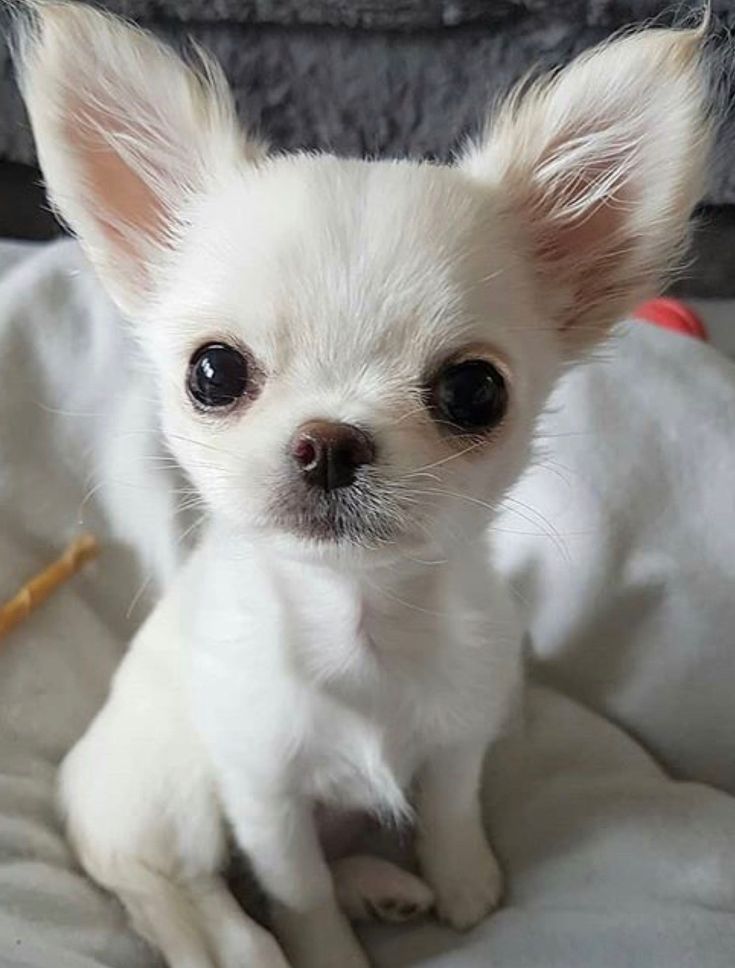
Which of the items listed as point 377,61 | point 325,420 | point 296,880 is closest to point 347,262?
point 325,420

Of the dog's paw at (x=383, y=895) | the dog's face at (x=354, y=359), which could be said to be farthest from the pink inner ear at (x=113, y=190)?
the dog's paw at (x=383, y=895)

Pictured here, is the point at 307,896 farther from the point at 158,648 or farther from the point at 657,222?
the point at 657,222

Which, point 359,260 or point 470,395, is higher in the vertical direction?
point 359,260

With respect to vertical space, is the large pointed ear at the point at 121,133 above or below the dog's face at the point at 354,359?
above

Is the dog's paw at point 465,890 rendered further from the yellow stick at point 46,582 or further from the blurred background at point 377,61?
the blurred background at point 377,61

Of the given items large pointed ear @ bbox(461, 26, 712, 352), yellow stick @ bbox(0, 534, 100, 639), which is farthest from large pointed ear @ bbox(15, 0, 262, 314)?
yellow stick @ bbox(0, 534, 100, 639)

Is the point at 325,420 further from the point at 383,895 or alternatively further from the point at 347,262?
the point at 383,895
